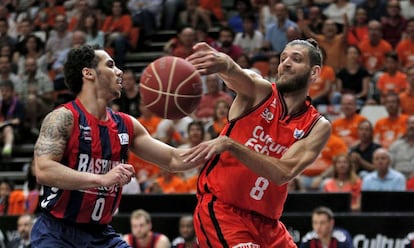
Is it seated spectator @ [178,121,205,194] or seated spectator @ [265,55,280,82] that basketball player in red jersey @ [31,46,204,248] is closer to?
seated spectator @ [178,121,205,194]

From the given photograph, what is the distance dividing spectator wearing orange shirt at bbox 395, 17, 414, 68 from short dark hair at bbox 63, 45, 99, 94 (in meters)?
8.03

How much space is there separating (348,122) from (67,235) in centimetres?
683

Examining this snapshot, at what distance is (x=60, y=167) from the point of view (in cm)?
609

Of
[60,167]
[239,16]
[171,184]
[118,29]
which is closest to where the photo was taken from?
[60,167]

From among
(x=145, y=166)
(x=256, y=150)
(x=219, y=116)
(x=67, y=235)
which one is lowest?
(x=145, y=166)

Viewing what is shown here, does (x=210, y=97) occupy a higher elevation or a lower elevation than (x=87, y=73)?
lower

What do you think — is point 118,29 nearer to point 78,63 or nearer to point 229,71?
point 78,63

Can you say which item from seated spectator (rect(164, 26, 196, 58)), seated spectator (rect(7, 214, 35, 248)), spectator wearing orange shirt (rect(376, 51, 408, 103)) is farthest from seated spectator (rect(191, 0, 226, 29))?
seated spectator (rect(7, 214, 35, 248))

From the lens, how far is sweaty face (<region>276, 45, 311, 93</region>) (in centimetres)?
659

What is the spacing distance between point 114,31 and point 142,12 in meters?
0.63

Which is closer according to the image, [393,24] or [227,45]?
[393,24]

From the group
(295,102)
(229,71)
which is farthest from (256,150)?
(229,71)

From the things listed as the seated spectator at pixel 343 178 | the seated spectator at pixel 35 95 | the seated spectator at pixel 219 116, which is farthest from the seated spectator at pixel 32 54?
the seated spectator at pixel 343 178

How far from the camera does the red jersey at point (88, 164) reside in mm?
6309
